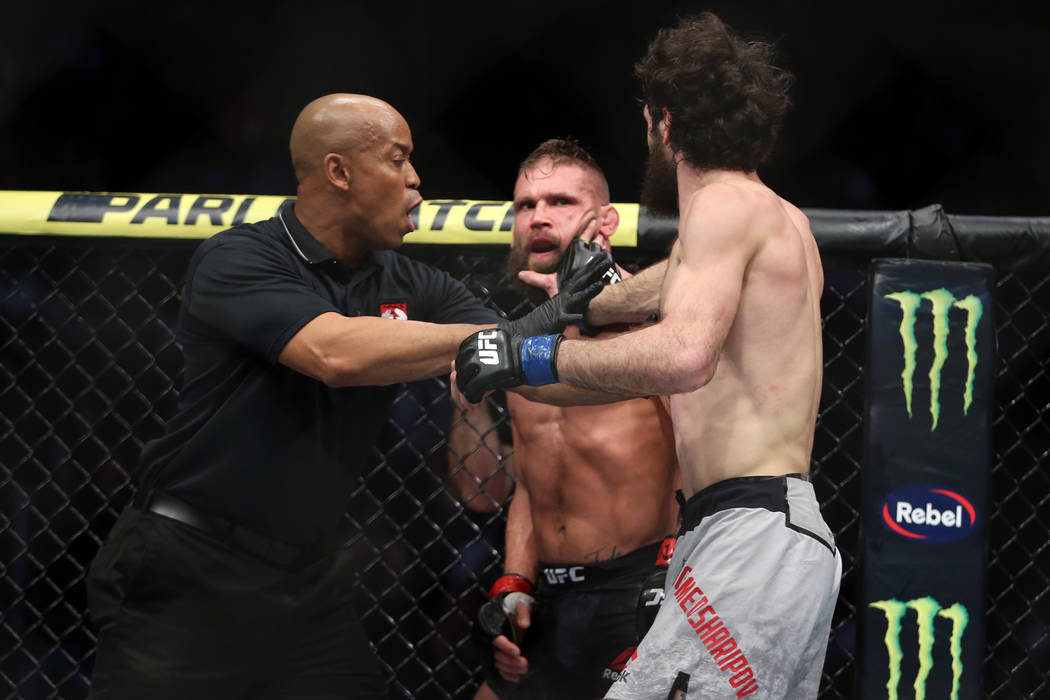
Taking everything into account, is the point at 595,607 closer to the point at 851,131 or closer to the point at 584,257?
the point at 584,257

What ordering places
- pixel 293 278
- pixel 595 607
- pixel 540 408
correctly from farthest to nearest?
pixel 540 408 < pixel 595 607 < pixel 293 278

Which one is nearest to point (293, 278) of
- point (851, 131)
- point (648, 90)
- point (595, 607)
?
point (648, 90)

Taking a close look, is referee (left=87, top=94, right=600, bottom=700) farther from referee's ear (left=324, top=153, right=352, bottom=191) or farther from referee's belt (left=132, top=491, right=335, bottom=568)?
referee's ear (left=324, top=153, right=352, bottom=191)

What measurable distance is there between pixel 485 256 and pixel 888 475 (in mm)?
873

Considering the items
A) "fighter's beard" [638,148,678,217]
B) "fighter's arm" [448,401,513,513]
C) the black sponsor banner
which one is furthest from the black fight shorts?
"fighter's beard" [638,148,678,217]

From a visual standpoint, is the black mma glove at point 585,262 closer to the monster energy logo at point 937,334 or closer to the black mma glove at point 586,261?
the black mma glove at point 586,261

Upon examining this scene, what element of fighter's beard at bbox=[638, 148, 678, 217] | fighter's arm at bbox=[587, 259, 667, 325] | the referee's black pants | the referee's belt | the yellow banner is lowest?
the referee's black pants

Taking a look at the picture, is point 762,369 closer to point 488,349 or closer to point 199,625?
point 488,349

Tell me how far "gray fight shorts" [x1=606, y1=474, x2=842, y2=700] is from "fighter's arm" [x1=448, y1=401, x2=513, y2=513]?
0.99 m

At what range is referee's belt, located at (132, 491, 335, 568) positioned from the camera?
1.58 metres

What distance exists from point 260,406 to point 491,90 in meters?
2.11

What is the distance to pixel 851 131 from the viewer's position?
11.0 ft

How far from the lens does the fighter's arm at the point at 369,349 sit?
5.10 ft

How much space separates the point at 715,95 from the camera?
1.55 metres
